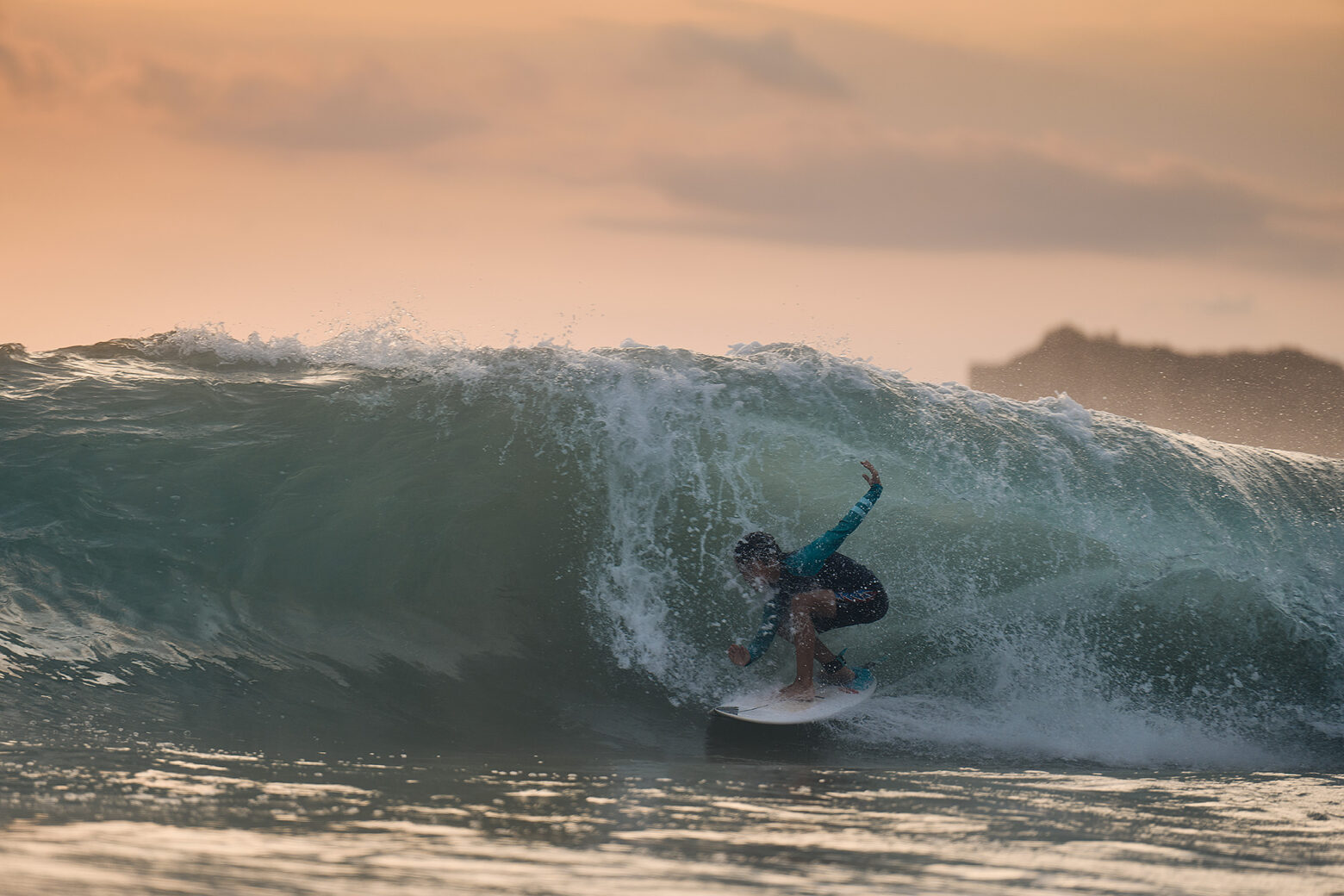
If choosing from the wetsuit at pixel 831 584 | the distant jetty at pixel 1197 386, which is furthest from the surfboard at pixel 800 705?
the distant jetty at pixel 1197 386

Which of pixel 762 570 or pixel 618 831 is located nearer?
pixel 618 831

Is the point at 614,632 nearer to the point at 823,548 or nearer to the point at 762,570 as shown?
the point at 762,570

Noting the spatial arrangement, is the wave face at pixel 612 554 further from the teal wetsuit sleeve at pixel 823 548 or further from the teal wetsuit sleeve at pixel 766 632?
the teal wetsuit sleeve at pixel 823 548

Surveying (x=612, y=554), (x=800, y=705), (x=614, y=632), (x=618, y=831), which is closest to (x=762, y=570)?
(x=800, y=705)

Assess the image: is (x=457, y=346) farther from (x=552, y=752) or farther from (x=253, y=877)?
(x=253, y=877)

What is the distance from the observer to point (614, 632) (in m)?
6.20

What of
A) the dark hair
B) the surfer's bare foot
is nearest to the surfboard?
the surfer's bare foot

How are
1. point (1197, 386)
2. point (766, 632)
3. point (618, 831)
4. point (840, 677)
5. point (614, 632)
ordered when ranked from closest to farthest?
point (618, 831)
point (766, 632)
point (840, 677)
point (614, 632)
point (1197, 386)

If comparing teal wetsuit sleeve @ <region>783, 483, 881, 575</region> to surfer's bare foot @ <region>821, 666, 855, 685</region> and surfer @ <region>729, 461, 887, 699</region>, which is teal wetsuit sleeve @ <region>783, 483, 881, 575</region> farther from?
surfer's bare foot @ <region>821, 666, 855, 685</region>

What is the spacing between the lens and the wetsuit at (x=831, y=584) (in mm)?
5195

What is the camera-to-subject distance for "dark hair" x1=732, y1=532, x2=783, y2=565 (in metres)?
5.32

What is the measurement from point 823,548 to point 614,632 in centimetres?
157

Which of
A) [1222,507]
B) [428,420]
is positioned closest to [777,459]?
[428,420]

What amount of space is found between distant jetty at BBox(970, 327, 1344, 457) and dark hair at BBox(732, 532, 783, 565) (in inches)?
707
